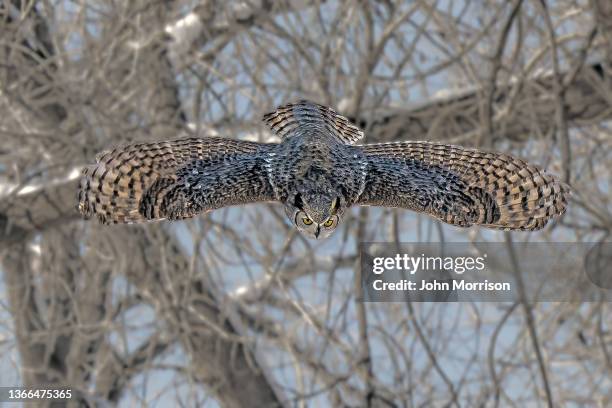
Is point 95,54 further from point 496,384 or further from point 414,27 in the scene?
point 496,384

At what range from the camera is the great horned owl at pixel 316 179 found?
325 centimetres

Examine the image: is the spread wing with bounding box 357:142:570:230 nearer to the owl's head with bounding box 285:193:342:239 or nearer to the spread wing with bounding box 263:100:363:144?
the spread wing with bounding box 263:100:363:144

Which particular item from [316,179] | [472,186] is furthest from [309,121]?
[472,186]

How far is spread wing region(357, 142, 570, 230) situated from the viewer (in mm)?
3510

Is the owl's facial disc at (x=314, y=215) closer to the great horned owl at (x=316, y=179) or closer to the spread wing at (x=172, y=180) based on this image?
the great horned owl at (x=316, y=179)

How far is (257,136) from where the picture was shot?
23.9 ft

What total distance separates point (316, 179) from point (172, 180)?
541mm

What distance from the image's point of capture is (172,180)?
11.6 ft

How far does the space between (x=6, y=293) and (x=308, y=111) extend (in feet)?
19.8

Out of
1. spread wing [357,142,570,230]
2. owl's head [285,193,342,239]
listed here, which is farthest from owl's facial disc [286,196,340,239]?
spread wing [357,142,570,230]

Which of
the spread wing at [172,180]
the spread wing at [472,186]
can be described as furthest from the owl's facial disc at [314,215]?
the spread wing at [472,186]

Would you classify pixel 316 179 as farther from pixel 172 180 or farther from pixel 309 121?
pixel 172 180

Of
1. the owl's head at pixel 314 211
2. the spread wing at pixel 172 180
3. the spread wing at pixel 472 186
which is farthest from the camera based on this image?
the spread wing at pixel 472 186

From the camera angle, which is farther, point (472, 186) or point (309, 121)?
point (472, 186)
